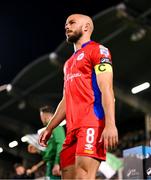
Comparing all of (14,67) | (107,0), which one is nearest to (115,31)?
(107,0)

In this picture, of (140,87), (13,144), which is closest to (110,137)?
(140,87)

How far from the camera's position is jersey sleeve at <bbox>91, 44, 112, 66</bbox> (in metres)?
2.79

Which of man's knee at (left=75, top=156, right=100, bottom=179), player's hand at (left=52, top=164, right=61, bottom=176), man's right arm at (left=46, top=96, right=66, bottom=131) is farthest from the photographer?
player's hand at (left=52, top=164, right=61, bottom=176)

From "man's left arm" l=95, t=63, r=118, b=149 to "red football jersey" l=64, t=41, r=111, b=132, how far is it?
0.21 ft

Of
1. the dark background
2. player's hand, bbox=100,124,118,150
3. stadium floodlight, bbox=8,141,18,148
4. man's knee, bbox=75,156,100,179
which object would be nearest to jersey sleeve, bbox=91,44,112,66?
player's hand, bbox=100,124,118,150

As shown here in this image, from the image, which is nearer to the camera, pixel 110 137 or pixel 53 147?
pixel 110 137

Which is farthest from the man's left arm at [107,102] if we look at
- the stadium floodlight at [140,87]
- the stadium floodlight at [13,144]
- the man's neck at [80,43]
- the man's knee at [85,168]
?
the stadium floodlight at [13,144]

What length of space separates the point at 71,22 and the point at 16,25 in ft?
32.6

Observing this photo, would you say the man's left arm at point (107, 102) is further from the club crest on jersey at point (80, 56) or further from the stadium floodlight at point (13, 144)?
the stadium floodlight at point (13, 144)

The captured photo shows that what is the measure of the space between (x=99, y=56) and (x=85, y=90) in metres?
0.22

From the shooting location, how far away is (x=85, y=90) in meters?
2.83

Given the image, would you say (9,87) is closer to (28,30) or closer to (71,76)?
(28,30)

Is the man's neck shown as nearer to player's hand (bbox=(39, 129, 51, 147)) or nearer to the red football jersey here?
the red football jersey

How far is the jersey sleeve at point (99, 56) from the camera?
2788 mm
